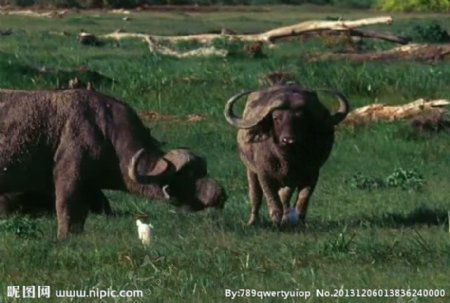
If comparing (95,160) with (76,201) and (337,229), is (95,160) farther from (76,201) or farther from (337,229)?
(337,229)

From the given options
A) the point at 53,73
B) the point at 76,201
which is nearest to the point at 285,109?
the point at 76,201

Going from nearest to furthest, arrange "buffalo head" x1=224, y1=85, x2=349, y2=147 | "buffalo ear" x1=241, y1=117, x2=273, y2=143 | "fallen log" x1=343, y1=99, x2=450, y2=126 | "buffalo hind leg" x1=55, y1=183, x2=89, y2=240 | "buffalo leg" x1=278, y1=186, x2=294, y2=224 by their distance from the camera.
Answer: "buffalo hind leg" x1=55, y1=183, x2=89, y2=240 → "buffalo head" x1=224, y1=85, x2=349, y2=147 → "buffalo ear" x1=241, y1=117, x2=273, y2=143 → "buffalo leg" x1=278, y1=186, x2=294, y2=224 → "fallen log" x1=343, y1=99, x2=450, y2=126

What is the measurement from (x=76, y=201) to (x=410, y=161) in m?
6.73

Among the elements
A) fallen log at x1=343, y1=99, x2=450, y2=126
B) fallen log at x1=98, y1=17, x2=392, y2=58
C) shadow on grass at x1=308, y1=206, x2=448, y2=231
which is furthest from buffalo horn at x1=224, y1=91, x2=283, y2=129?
fallen log at x1=98, y1=17, x2=392, y2=58

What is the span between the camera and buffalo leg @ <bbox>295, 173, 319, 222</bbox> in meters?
11.4

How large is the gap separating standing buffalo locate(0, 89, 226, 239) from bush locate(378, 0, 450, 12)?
60.3 m

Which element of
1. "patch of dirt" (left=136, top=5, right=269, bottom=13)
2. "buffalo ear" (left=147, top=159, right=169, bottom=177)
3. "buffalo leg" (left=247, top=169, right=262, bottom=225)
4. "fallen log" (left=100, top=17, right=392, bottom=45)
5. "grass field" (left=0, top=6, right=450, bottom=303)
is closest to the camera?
"grass field" (left=0, top=6, right=450, bottom=303)

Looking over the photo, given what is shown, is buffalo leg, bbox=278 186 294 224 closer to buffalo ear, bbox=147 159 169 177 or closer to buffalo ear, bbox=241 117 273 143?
buffalo ear, bbox=241 117 273 143

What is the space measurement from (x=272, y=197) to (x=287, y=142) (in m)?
0.57

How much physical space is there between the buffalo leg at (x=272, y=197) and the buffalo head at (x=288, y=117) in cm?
37

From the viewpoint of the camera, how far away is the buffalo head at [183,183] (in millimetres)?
10891

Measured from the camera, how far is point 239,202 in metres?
13.2

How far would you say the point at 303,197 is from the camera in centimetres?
1144

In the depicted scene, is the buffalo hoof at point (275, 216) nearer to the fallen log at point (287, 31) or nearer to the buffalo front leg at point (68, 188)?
the buffalo front leg at point (68, 188)
